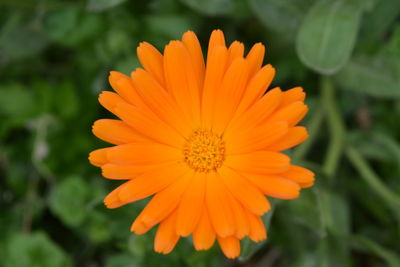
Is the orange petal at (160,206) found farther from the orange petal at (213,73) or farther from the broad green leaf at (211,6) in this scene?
the broad green leaf at (211,6)

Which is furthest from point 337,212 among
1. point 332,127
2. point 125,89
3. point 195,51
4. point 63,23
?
point 63,23

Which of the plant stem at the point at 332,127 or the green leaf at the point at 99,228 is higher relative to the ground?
the plant stem at the point at 332,127

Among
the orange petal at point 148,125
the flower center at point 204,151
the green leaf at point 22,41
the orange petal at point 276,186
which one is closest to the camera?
the orange petal at point 276,186

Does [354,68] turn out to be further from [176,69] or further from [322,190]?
[176,69]

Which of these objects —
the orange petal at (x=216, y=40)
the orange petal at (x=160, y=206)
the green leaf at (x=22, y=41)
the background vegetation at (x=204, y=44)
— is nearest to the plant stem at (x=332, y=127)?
the background vegetation at (x=204, y=44)

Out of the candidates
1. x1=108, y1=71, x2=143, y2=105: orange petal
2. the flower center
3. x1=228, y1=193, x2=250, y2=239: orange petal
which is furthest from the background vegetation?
x1=108, y1=71, x2=143, y2=105: orange petal

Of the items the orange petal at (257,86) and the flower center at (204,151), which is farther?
the flower center at (204,151)

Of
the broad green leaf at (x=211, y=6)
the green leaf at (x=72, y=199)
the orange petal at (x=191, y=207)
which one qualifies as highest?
the broad green leaf at (x=211, y=6)

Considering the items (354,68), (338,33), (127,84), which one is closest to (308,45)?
Result: (338,33)
